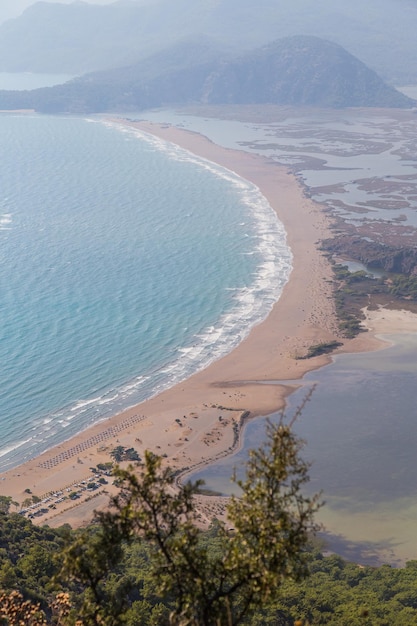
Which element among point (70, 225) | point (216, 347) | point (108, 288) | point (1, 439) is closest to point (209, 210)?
point (70, 225)

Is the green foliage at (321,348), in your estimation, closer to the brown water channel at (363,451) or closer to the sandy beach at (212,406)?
the sandy beach at (212,406)

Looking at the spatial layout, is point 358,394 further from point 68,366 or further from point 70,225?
point 70,225

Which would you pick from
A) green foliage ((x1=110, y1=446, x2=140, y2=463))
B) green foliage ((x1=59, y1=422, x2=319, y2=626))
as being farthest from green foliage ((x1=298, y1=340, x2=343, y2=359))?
green foliage ((x1=59, y1=422, x2=319, y2=626))

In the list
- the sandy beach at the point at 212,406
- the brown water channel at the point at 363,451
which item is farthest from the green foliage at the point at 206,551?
the sandy beach at the point at 212,406

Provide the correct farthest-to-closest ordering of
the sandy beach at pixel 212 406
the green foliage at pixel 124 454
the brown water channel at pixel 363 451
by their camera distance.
Answer: 1. the green foliage at pixel 124 454
2. the sandy beach at pixel 212 406
3. the brown water channel at pixel 363 451

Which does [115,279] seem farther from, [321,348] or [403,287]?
[403,287]
